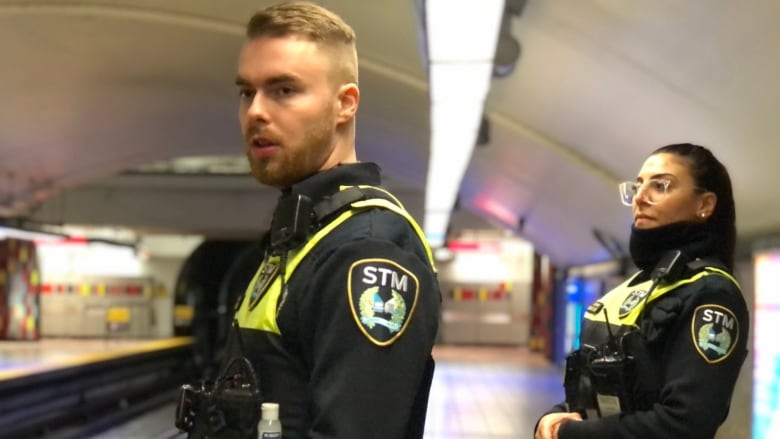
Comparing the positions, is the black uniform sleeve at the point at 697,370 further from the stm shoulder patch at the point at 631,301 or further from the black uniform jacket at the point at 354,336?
the black uniform jacket at the point at 354,336

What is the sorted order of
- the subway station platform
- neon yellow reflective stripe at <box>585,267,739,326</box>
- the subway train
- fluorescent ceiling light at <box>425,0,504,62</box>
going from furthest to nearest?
the subway station platform → the subway train → fluorescent ceiling light at <box>425,0,504,62</box> → neon yellow reflective stripe at <box>585,267,739,326</box>

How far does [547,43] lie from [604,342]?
10.1ft

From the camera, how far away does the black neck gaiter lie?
204 cm

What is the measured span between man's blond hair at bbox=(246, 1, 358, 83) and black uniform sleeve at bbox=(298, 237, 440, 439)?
1.12 ft

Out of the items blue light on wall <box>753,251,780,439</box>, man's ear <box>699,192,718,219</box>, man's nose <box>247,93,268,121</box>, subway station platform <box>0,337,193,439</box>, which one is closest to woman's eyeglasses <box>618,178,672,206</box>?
man's ear <box>699,192,718,219</box>

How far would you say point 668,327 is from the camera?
1920 millimetres

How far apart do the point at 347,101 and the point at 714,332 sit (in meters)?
1.17

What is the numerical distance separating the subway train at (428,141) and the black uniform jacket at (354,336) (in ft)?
7.50

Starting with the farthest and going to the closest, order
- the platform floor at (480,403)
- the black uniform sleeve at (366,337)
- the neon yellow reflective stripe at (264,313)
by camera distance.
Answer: the platform floor at (480,403), the neon yellow reflective stripe at (264,313), the black uniform sleeve at (366,337)

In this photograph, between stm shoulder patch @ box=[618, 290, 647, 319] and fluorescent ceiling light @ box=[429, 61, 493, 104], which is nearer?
stm shoulder patch @ box=[618, 290, 647, 319]

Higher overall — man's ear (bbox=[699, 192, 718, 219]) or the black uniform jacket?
man's ear (bbox=[699, 192, 718, 219])

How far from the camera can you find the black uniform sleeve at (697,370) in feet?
5.90

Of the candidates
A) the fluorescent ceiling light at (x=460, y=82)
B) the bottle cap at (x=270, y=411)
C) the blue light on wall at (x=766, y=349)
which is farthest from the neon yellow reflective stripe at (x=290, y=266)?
the blue light on wall at (x=766, y=349)

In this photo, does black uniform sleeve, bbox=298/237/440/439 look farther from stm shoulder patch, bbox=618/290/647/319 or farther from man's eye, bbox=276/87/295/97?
stm shoulder patch, bbox=618/290/647/319
